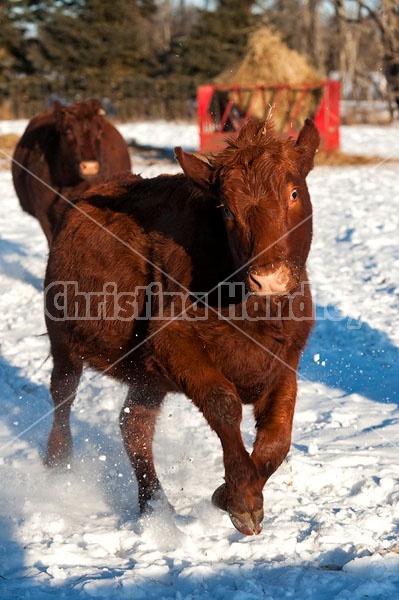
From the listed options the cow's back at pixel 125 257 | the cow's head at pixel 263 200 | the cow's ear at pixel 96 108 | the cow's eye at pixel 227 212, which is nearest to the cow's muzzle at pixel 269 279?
the cow's head at pixel 263 200

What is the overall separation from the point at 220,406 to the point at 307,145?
1258 mm

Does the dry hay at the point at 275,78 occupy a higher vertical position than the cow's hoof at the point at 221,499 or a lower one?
higher

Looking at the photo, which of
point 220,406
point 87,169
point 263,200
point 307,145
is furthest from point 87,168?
point 220,406

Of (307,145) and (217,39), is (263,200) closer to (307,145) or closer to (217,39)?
(307,145)

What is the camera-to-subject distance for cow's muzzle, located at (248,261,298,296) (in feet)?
9.93

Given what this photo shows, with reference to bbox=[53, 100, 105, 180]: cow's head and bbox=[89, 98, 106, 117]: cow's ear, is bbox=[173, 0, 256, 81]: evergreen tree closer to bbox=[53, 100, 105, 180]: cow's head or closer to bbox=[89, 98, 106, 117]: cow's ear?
bbox=[89, 98, 106, 117]: cow's ear

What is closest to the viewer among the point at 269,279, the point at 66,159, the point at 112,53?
the point at 269,279

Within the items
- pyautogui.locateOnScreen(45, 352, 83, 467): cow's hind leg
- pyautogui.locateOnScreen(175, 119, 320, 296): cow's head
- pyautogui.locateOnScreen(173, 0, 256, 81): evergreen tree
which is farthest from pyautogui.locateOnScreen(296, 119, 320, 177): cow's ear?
pyautogui.locateOnScreen(173, 0, 256, 81): evergreen tree

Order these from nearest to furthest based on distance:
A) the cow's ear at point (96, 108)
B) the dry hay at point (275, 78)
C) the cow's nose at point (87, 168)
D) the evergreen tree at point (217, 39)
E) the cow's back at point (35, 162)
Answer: the cow's nose at point (87, 168)
the cow's back at point (35, 162)
the cow's ear at point (96, 108)
the dry hay at point (275, 78)
the evergreen tree at point (217, 39)

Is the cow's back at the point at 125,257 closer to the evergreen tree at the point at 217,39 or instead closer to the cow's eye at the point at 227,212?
A: the cow's eye at the point at 227,212

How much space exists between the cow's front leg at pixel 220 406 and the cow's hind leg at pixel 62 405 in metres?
1.20

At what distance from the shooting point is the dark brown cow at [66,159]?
8.56 m

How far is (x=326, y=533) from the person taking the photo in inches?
136

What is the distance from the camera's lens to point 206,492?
4.07 metres
